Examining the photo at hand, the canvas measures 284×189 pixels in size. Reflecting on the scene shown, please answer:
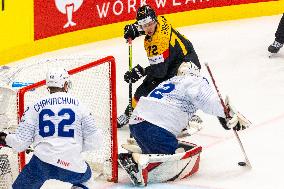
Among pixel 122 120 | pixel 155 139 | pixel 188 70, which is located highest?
pixel 188 70

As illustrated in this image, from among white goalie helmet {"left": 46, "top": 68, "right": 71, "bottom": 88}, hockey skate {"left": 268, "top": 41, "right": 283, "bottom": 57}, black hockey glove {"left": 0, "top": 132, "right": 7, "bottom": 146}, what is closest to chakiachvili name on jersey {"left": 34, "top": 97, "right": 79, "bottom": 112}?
white goalie helmet {"left": 46, "top": 68, "right": 71, "bottom": 88}

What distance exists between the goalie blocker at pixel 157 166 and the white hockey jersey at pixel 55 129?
950 mm

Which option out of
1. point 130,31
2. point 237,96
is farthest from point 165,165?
point 237,96

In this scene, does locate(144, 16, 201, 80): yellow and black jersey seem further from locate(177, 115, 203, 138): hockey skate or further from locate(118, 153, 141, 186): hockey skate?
locate(118, 153, 141, 186): hockey skate

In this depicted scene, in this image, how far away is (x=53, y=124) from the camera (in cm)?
485

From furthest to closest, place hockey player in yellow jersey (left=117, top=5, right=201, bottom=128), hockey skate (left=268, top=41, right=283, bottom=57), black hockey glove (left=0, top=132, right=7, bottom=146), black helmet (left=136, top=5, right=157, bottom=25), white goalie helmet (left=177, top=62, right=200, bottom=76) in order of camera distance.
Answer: hockey skate (left=268, top=41, right=283, bottom=57) → hockey player in yellow jersey (left=117, top=5, right=201, bottom=128) → black helmet (left=136, top=5, right=157, bottom=25) → white goalie helmet (left=177, top=62, right=200, bottom=76) → black hockey glove (left=0, top=132, right=7, bottom=146)

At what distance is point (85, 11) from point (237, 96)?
2.52 m

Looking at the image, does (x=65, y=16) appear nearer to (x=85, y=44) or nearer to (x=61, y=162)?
(x=85, y=44)

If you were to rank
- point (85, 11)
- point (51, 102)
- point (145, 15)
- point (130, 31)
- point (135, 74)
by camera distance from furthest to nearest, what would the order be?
1. point (85, 11)
2. point (130, 31)
3. point (135, 74)
4. point (145, 15)
5. point (51, 102)

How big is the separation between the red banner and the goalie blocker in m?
3.69

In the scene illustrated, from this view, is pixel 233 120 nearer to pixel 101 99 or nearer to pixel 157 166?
pixel 157 166

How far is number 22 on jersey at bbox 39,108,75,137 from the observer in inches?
190

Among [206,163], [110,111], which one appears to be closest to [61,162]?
[110,111]

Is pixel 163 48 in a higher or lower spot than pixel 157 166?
higher
